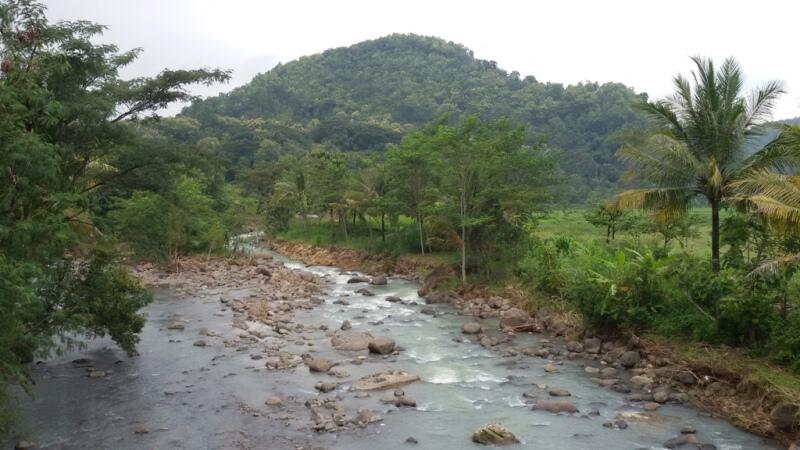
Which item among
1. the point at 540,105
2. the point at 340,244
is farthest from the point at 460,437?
the point at 540,105

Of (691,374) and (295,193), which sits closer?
(691,374)

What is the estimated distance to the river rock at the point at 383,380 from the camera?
13.9m

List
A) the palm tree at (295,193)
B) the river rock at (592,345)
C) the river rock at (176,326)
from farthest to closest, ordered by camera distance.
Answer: the palm tree at (295,193)
the river rock at (176,326)
the river rock at (592,345)

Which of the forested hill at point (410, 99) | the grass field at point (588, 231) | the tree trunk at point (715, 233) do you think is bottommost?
the grass field at point (588, 231)

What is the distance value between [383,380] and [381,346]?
2711 millimetres

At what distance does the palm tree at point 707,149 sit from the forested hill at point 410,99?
193ft

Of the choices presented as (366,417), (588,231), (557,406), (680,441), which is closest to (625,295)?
(557,406)

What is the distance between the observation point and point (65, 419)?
1180 centimetres

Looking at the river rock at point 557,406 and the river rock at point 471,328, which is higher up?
the river rock at point 471,328

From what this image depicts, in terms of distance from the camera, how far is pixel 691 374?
13.6 meters

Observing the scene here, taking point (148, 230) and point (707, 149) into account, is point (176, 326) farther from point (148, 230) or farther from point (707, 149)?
point (707, 149)

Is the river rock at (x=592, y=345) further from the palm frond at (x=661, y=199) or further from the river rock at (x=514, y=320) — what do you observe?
the palm frond at (x=661, y=199)

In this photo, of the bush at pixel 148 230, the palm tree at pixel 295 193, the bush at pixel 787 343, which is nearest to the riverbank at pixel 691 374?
the bush at pixel 787 343

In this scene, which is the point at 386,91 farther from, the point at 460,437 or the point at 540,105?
the point at 460,437
